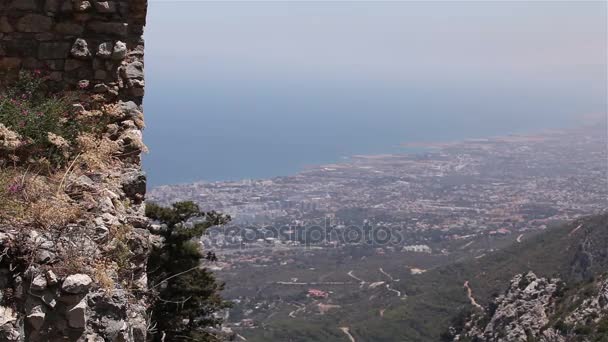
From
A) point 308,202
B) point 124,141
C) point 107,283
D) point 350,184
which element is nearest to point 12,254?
point 107,283

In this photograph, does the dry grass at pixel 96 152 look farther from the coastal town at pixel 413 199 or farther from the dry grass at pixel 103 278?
the coastal town at pixel 413 199

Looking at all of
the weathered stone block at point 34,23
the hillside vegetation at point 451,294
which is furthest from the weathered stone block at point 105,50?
the hillside vegetation at point 451,294

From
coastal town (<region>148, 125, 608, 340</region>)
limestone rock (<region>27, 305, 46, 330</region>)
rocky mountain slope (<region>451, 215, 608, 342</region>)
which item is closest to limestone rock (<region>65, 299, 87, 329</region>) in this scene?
limestone rock (<region>27, 305, 46, 330</region>)

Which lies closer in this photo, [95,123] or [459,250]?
[95,123]

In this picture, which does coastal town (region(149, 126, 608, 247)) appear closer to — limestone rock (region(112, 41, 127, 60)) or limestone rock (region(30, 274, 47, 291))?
limestone rock (region(112, 41, 127, 60))

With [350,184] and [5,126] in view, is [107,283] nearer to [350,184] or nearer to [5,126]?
[5,126]

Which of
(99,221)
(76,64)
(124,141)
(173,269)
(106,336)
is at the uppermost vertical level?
(76,64)
